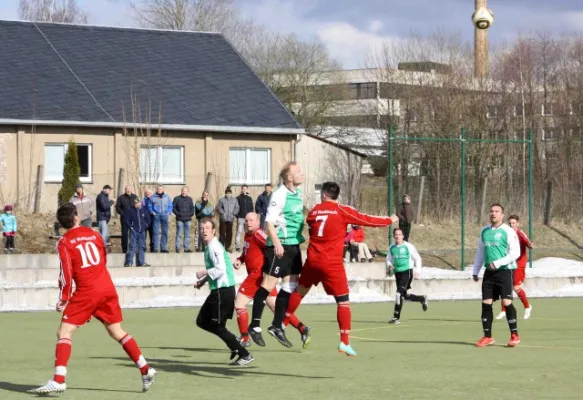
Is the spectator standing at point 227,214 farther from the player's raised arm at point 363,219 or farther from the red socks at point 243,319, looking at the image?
the player's raised arm at point 363,219

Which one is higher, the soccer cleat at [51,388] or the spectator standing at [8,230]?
the spectator standing at [8,230]

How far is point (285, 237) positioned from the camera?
13.4 metres

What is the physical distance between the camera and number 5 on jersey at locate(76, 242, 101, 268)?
10891 millimetres

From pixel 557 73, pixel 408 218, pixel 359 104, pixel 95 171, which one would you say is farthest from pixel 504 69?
pixel 408 218

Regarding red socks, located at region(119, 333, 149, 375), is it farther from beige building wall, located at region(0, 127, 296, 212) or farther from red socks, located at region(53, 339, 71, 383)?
beige building wall, located at region(0, 127, 296, 212)

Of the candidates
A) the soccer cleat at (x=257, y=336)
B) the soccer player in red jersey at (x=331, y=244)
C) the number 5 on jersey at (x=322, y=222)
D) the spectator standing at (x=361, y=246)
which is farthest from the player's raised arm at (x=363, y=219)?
the spectator standing at (x=361, y=246)

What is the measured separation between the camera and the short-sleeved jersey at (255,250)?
14.4m

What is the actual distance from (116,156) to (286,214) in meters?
27.4

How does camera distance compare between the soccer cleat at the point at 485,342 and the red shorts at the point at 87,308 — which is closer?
the red shorts at the point at 87,308

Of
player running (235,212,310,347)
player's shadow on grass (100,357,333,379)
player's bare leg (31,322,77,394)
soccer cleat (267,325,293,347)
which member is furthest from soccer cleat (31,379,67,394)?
player running (235,212,310,347)

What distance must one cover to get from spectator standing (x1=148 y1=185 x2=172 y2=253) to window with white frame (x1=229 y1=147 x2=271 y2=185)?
12.0m

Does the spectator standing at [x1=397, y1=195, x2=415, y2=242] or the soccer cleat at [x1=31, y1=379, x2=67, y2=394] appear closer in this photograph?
the soccer cleat at [x1=31, y1=379, x2=67, y2=394]

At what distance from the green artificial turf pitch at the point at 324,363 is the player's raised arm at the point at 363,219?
1.47m

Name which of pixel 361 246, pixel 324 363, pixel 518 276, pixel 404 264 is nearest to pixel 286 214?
pixel 324 363
